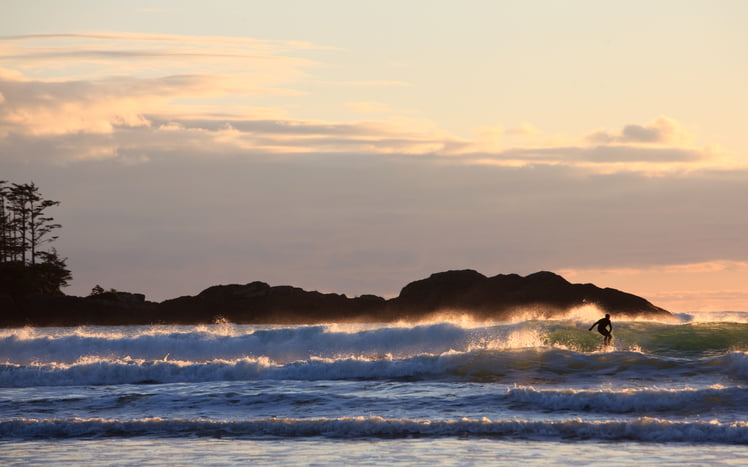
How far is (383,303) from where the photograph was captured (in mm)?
Result: 113750

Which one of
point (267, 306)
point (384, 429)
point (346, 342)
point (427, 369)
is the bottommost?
point (384, 429)

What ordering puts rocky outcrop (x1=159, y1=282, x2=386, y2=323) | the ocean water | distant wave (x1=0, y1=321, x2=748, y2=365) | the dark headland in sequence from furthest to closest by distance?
rocky outcrop (x1=159, y1=282, x2=386, y2=323) → the dark headland → distant wave (x1=0, y1=321, x2=748, y2=365) → the ocean water

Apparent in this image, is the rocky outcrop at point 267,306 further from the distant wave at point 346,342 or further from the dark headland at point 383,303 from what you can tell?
the distant wave at point 346,342

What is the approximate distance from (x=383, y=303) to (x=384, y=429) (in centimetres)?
9277

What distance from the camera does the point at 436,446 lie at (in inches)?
752

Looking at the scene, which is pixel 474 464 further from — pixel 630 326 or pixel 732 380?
pixel 630 326

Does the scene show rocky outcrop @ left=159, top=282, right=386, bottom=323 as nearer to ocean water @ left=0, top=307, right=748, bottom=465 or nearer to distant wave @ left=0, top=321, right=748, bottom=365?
distant wave @ left=0, top=321, right=748, bottom=365

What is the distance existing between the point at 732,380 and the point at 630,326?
62.1ft

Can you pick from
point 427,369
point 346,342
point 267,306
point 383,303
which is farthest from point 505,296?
point 427,369

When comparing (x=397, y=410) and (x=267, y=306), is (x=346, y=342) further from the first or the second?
(x=267, y=306)

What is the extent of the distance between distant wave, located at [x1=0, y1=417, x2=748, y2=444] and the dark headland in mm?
81255

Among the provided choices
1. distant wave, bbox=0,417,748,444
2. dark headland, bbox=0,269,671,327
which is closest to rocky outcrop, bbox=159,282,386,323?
dark headland, bbox=0,269,671,327

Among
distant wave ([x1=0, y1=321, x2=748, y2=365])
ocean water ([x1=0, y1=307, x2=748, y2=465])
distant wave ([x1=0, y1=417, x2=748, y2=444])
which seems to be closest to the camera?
ocean water ([x1=0, y1=307, x2=748, y2=465])

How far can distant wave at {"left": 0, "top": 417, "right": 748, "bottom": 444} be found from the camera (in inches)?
782
